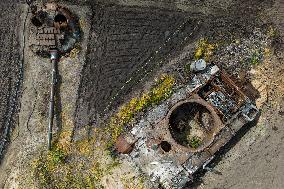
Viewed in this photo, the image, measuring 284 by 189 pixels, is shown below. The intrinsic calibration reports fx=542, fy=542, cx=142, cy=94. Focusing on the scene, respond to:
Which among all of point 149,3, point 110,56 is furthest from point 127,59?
point 149,3

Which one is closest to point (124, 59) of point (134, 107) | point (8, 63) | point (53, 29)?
point (134, 107)

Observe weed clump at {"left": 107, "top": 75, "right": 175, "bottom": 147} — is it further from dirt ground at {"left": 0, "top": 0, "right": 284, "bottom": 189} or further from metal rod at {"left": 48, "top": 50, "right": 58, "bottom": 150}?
metal rod at {"left": 48, "top": 50, "right": 58, "bottom": 150}

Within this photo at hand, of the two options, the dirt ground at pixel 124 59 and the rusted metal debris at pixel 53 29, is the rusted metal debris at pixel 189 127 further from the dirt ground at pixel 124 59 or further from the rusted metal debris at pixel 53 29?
the rusted metal debris at pixel 53 29

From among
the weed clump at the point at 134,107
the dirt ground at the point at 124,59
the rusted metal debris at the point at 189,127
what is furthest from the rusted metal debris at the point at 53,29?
the rusted metal debris at the point at 189,127

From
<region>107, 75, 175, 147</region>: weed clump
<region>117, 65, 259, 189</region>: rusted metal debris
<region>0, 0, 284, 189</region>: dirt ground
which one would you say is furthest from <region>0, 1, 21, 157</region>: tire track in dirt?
<region>117, 65, 259, 189</region>: rusted metal debris

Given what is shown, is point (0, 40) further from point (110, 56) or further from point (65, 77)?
point (110, 56)

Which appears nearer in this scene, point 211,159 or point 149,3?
point 211,159
